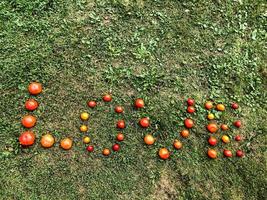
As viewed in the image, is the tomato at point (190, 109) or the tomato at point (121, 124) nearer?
the tomato at point (121, 124)

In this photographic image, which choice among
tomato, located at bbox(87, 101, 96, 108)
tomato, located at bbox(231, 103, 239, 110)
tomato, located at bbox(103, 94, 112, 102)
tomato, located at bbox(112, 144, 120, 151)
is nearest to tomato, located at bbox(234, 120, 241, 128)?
tomato, located at bbox(231, 103, 239, 110)

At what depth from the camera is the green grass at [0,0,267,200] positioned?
496cm

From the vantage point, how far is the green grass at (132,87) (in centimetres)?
496

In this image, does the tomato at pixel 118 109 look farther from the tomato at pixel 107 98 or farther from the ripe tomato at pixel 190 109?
the ripe tomato at pixel 190 109

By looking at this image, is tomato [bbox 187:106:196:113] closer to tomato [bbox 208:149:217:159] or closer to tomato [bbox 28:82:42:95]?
tomato [bbox 208:149:217:159]

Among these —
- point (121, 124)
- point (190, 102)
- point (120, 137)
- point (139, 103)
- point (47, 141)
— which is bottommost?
point (47, 141)

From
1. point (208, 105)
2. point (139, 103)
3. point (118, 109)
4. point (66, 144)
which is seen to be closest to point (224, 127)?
point (208, 105)

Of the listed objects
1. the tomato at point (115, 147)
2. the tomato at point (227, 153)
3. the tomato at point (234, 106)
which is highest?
the tomato at point (234, 106)

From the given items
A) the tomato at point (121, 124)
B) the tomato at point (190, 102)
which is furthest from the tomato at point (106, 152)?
the tomato at point (190, 102)

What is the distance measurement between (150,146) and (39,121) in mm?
1831

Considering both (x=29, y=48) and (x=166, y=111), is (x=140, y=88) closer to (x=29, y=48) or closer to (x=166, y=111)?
(x=166, y=111)

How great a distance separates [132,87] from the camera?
17.7 ft

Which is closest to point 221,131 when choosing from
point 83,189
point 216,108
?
point 216,108

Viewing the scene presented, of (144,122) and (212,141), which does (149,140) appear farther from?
(212,141)
